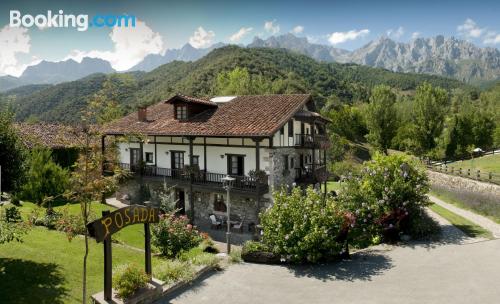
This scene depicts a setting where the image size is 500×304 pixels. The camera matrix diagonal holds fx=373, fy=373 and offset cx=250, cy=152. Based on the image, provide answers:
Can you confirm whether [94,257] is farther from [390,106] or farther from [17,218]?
[390,106]

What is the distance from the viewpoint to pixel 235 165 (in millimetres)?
23250

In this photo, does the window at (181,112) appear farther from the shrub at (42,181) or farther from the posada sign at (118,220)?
the posada sign at (118,220)

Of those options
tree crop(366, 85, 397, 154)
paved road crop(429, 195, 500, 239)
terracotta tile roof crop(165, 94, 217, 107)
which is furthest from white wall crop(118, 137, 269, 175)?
tree crop(366, 85, 397, 154)

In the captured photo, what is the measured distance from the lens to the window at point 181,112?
26031 millimetres

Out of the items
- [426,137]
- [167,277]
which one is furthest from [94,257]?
[426,137]

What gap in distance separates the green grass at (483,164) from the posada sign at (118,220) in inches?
1605

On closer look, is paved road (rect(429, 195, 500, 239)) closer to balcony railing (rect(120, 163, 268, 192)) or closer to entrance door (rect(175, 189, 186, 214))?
balcony railing (rect(120, 163, 268, 192))

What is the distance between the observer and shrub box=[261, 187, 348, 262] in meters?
13.7

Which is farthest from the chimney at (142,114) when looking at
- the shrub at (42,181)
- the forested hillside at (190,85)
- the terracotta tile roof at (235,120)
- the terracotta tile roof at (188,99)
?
the forested hillside at (190,85)

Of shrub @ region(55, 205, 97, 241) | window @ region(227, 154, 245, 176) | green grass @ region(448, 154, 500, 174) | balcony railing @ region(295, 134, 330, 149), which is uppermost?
balcony railing @ region(295, 134, 330, 149)

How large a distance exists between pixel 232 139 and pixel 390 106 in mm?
40342

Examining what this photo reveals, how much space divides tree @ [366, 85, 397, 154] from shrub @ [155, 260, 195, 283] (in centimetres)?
4826

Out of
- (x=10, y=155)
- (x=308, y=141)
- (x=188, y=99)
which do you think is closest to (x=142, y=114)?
(x=188, y=99)

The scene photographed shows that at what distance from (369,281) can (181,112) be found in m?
17.8
